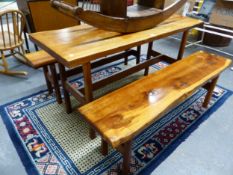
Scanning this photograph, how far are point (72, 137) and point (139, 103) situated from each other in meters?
0.75

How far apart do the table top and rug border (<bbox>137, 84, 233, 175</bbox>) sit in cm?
88

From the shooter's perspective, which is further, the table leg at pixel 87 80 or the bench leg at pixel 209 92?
the bench leg at pixel 209 92

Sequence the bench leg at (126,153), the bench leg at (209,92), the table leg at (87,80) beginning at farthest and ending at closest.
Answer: the bench leg at (209,92) < the table leg at (87,80) < the bench leg at (126,153)

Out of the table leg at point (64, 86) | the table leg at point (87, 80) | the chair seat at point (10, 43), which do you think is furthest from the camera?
the chair seat at point (10, 43)

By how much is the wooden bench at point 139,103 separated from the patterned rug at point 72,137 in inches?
7.7

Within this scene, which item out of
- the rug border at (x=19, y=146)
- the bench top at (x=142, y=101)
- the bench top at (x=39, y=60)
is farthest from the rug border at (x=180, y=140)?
the bench top at (x=39, y=60)

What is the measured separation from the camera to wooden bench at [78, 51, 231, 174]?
1.14 metres

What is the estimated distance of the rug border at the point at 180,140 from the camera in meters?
1.50

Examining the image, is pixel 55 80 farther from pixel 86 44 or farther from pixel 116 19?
pixel 116 19

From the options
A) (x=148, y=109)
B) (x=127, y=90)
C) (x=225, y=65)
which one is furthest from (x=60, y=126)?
(x=225, y=65)

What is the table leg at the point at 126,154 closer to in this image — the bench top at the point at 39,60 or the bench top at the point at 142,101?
the bench top at the point at 142,101

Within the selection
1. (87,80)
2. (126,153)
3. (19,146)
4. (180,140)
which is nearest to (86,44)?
(87,80)

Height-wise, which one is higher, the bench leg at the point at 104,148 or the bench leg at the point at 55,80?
the bench leg at the point at 55,80

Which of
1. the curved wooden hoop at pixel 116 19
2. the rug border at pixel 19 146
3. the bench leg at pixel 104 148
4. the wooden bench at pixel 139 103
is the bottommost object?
the rug border at pixel 19 146
